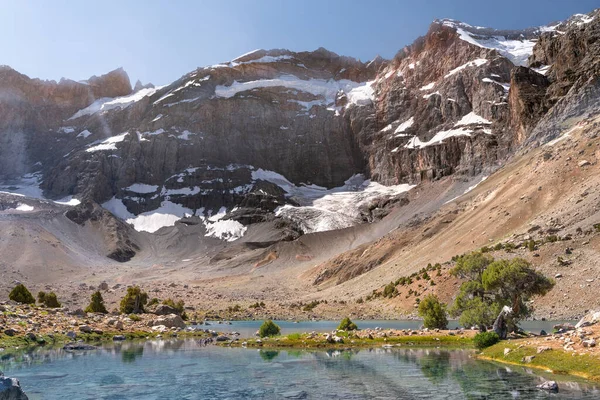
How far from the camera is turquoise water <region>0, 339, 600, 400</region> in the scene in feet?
87.4

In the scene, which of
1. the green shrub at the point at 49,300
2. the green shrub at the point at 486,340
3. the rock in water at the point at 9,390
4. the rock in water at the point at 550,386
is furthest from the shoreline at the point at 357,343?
the green shrub at the point at 49,300

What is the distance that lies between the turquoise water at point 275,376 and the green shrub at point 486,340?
4.38 feet

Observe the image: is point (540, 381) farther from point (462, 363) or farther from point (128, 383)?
point (128, 383)

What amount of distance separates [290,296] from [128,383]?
114 metres

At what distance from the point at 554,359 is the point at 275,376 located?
1586 cm

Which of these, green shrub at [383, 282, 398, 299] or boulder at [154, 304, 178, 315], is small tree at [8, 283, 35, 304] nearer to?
boulder at [154, 304, 178, 315]

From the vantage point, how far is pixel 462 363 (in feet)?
112

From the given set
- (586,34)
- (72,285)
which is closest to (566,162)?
(586,34)

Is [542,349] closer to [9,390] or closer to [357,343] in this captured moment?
[357,343]

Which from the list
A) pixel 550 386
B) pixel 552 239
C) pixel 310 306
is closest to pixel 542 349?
pixel 550 386

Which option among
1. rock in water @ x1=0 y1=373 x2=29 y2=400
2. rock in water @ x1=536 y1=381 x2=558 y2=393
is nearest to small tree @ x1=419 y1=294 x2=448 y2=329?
rock in water @ x1=536 y1=381 x2=558 y2=393

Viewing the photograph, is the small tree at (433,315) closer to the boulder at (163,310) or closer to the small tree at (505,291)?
the small tree at (505,291)

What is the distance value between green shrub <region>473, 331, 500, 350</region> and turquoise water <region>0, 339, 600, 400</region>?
1.34 m

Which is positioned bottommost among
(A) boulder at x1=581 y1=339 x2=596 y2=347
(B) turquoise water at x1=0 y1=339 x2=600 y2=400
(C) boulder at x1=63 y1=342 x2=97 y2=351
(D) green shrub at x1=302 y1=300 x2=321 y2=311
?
(D) green shrub at x1=302 y1=300 x2=321 y2=311
